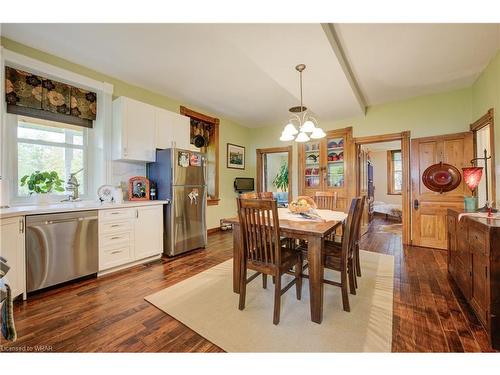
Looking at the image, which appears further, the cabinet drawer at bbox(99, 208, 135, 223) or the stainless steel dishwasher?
the cabinet drawer at bbox(99, 208, 135, 223)

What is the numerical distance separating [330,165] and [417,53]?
2.52m

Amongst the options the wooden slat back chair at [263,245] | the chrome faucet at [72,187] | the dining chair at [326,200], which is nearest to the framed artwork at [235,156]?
the dining chair at [326,200]

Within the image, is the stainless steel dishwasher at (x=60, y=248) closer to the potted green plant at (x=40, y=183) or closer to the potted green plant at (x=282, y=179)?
the potted green plant at (x=40, y=183)

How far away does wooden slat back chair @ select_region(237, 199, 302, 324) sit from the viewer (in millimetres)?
1729

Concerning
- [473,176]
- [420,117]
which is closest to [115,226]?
[473,176]

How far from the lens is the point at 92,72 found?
297 centimetres

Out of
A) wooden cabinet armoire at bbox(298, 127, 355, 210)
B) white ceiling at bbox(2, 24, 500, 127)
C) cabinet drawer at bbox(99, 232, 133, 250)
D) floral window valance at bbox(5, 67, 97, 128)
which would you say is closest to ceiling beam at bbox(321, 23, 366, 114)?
white ceiling at bbox(2, 24, 500, 127)

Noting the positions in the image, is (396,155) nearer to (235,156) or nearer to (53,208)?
(235,156)

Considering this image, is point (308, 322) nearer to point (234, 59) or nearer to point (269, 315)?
point (269, 315)

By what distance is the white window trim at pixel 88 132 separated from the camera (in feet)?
7.59

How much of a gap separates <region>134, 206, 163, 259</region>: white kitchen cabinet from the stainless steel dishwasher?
0.51 m

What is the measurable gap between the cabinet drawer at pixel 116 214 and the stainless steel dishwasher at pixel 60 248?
0.09m

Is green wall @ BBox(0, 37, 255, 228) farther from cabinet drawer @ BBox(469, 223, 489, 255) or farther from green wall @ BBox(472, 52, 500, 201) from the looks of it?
green wall @ BBox(472, 52, 500, 201)

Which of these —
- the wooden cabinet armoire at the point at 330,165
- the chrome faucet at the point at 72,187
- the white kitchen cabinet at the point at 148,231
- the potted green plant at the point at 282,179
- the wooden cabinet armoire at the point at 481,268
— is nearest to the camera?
the wooden cabinet armoire at the point at 481,268
